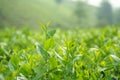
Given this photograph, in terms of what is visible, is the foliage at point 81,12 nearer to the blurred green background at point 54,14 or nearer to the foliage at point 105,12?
the blurred green background at point 54,14

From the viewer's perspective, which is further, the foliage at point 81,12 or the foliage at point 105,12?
the foliage at point 105,12

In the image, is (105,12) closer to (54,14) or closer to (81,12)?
(81,12)

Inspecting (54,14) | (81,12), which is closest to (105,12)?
(81,12)

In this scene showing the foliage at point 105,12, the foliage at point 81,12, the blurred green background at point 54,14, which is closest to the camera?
the blurred green background at point 54,14

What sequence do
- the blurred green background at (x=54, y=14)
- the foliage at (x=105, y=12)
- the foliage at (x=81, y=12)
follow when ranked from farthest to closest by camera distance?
the foliage at (x=105, y=12)
the foliage at (x=81, y=12)
the blurred green background at (x=54, y=14)

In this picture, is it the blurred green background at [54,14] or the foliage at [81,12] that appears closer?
the blurred green background at [54,14]

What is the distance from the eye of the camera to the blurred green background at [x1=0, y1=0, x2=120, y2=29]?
60.5 metres

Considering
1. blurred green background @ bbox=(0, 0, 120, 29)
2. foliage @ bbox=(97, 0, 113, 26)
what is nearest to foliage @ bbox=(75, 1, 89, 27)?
blurred green background @ bbox=(0, 0, 120, 29)

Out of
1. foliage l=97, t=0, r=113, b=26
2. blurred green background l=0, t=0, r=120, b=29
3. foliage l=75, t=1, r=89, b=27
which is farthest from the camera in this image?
foliage l=97, t=0, r=113, b=26

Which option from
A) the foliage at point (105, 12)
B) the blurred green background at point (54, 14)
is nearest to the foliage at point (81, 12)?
the blurred green background at point (54, 14)

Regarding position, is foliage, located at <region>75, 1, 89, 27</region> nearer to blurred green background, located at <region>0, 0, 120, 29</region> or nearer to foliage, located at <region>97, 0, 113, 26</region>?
blurred green background, located at <region>0, 0, 120, 29</region>

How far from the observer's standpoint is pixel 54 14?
76.5 m

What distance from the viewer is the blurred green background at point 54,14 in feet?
199

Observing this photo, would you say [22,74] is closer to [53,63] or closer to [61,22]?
[53,63]
